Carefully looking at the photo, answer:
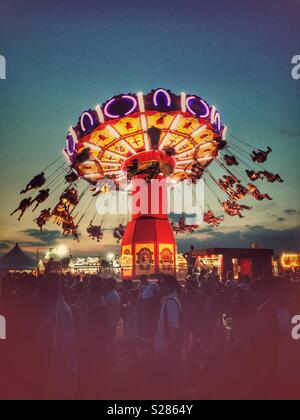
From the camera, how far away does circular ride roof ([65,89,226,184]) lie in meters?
17.0

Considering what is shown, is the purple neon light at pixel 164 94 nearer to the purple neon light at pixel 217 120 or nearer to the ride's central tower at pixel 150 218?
the purple neon light at pixel 217 120

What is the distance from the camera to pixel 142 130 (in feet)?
62.6

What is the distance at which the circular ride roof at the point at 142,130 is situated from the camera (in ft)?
55.9

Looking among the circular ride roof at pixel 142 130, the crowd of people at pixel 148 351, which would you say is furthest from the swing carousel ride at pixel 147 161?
the crowd of people at pixel 148 351

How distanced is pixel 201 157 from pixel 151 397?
19.6 metres

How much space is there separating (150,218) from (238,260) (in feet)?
28.8

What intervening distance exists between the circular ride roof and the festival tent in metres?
5.58

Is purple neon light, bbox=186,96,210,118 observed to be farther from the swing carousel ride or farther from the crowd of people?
the crowd of people

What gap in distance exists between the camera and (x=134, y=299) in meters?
8.16

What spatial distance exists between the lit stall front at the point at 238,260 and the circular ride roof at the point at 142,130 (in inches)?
300

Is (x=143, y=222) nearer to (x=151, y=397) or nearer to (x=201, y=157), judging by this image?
(x=201, y=157)
